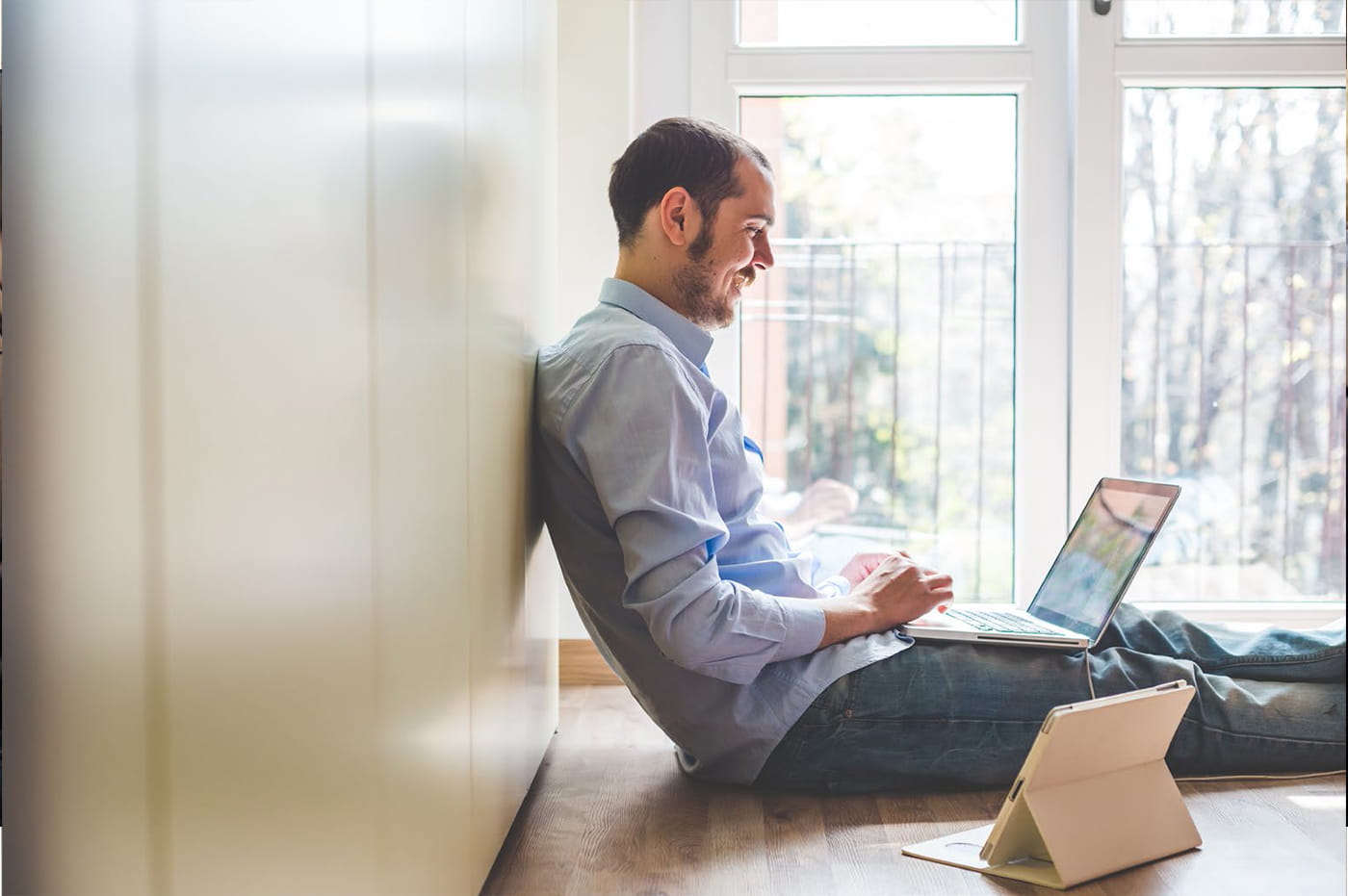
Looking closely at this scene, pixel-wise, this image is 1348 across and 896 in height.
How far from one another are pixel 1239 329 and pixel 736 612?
5.29ft

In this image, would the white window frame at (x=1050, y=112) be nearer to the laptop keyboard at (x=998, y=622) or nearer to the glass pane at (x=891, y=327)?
the glass pane at (x=891, y=327)

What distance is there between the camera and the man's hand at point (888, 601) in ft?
5.34

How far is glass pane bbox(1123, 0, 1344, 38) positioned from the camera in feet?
8.13

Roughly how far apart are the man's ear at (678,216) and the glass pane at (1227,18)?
52.2 inches

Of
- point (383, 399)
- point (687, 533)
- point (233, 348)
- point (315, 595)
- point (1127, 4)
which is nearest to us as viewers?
point (233, 348)

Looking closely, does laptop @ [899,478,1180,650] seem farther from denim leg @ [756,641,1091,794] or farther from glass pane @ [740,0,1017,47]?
glass pane @ [740,0,1017,47]

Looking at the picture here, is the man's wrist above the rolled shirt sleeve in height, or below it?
below

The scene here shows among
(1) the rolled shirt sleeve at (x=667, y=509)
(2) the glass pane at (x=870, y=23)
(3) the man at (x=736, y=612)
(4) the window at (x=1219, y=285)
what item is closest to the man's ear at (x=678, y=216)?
(3) the man at (x=736, y=612)

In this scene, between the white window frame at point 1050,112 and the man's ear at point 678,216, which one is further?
the white window frame at point 1050,112

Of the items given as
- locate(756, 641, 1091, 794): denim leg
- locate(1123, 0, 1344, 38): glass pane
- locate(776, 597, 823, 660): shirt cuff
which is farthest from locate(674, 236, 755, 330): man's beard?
locate(1123, 0, 1344, 38): glass pane

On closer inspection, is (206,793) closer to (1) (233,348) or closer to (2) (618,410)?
(1) (233,348)

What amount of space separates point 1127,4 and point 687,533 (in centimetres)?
172

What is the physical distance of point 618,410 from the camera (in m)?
1.47

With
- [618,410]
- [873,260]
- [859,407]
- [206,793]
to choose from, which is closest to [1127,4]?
[873,260]
